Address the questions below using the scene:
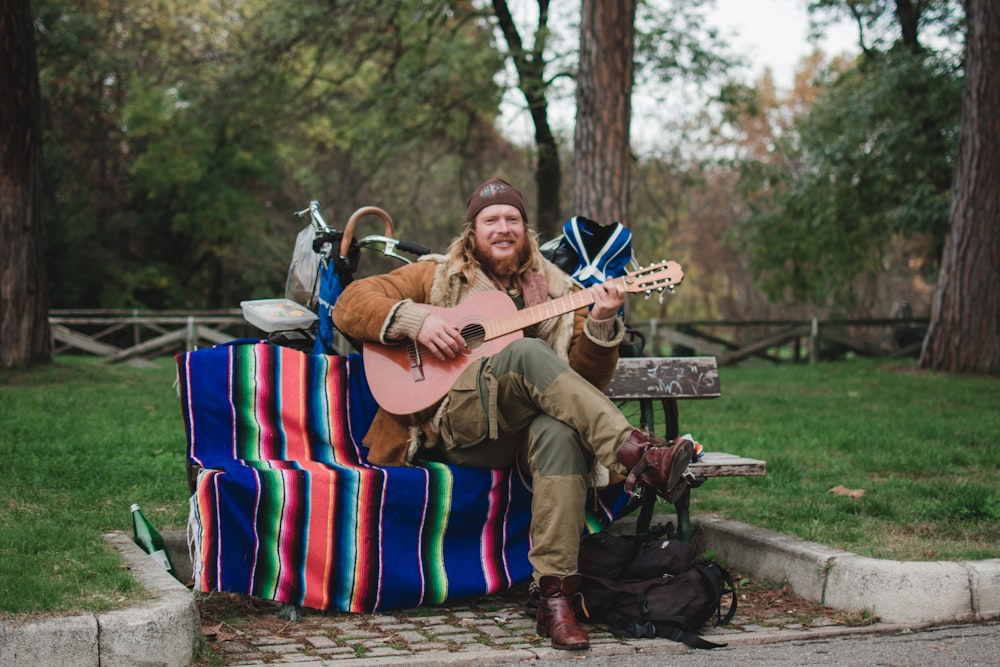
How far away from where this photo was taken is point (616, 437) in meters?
3.71

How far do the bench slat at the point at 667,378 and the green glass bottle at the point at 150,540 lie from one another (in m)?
2.05

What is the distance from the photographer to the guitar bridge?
4.26 metres

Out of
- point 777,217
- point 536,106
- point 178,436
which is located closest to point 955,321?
point 536,106

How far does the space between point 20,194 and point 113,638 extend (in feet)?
27.3

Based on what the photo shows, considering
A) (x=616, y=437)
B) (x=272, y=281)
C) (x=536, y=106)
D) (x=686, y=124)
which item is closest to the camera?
(x=616, y=437)

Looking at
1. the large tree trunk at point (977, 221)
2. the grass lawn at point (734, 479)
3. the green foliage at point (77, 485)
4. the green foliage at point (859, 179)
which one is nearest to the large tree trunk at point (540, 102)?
the green foliage at point (859, 179)

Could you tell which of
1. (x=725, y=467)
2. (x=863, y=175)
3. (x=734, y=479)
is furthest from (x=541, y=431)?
(x=863, y=175)

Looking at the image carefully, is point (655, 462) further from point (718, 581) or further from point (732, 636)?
point (732, 636)

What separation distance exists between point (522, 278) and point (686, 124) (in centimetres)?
1278

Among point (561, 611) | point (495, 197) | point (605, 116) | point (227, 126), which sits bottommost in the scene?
point (561, 611)

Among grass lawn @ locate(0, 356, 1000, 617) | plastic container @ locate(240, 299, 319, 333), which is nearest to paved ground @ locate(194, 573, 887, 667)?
grass lawn @ locate(0, 356, 1000, 617)

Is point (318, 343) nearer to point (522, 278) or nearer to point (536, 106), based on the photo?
point (522, 278)

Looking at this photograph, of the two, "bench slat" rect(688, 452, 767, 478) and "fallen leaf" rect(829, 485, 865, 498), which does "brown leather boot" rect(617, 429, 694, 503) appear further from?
"fallen leaf" rect(829, 485, 865, 498)

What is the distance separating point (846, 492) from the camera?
5.35m
